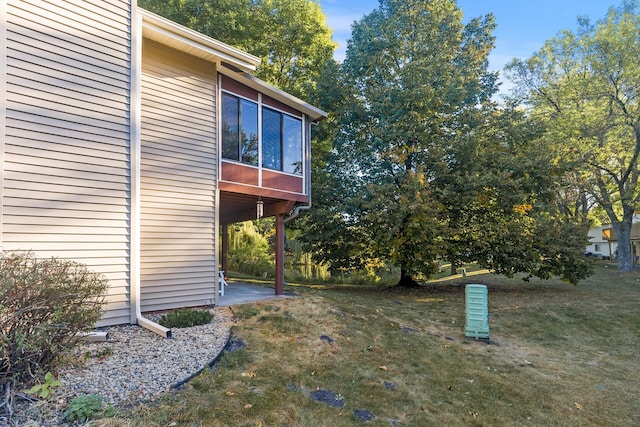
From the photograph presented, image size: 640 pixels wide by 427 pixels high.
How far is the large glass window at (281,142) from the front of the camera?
25.9 feet

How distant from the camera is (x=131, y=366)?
3805 mm

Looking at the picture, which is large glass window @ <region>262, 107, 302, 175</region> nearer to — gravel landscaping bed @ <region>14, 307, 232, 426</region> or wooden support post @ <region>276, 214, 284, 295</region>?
wooden support post @ <region>276, 214, 284, 295</region>

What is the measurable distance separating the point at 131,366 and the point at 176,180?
3538 millimetres

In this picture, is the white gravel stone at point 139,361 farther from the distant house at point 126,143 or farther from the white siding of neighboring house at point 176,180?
the white siding of neighboring house at point 176,180

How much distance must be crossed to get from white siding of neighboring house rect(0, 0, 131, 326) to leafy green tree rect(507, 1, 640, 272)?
15.9 metres

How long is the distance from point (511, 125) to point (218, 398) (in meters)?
12.3

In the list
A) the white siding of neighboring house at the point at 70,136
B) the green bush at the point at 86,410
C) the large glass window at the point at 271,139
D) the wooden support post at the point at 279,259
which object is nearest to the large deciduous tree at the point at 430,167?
the wooden support post at the point at 279,259

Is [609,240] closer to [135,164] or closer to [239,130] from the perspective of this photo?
[239,130]

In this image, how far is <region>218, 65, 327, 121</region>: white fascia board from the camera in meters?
7.23

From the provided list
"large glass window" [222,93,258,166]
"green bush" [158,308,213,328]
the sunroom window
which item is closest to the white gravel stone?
"green bush" [158,308,213,328]

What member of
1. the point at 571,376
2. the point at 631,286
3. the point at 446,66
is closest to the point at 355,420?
the point at 571,376

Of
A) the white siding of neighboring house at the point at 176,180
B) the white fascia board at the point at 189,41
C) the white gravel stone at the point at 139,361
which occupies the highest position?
the white fascia board at the point at 189,41

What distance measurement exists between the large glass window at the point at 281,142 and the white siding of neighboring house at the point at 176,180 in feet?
4.15

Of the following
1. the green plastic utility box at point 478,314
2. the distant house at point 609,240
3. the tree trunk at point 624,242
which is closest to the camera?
the green plastic utility box at point 478,314
